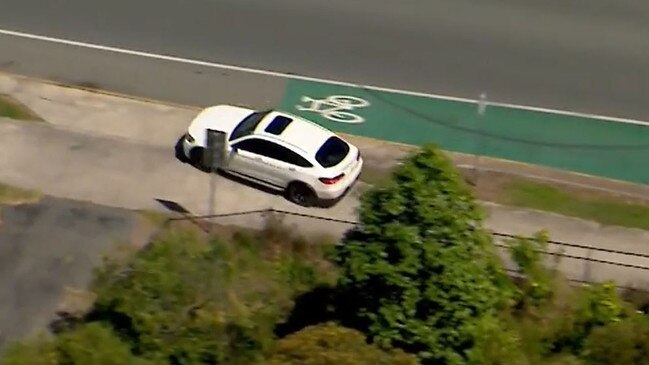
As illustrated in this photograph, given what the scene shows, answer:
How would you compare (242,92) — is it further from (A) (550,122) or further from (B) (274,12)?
(A) (550,122)

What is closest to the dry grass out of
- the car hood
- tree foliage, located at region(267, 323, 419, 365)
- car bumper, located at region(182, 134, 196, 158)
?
the car hood

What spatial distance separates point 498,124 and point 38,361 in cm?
1233

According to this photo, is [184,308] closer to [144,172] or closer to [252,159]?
[252,159]

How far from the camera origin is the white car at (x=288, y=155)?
2602cm

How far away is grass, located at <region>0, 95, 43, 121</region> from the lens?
28.2 m

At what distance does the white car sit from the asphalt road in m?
2.78

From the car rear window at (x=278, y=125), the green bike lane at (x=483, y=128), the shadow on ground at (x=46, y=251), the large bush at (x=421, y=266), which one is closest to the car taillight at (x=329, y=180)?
the car rear window at (x=278, y=125)

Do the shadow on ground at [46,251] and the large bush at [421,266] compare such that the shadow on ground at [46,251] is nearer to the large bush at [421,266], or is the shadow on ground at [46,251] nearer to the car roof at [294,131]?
the car roof at [294,131]

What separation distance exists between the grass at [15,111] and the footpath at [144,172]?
183mm

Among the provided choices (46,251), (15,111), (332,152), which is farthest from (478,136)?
(15,111)

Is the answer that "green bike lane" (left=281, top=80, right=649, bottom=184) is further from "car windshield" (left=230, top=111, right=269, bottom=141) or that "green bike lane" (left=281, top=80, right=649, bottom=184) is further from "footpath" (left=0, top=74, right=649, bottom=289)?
"car windshield" (left=230, top=111, right=269, bottom=141)

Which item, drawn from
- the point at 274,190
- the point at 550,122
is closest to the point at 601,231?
the point at 550,122

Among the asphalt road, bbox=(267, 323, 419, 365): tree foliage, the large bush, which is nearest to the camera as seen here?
bbox=(267, 323, 419, 365): tree foliage

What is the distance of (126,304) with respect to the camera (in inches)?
816
